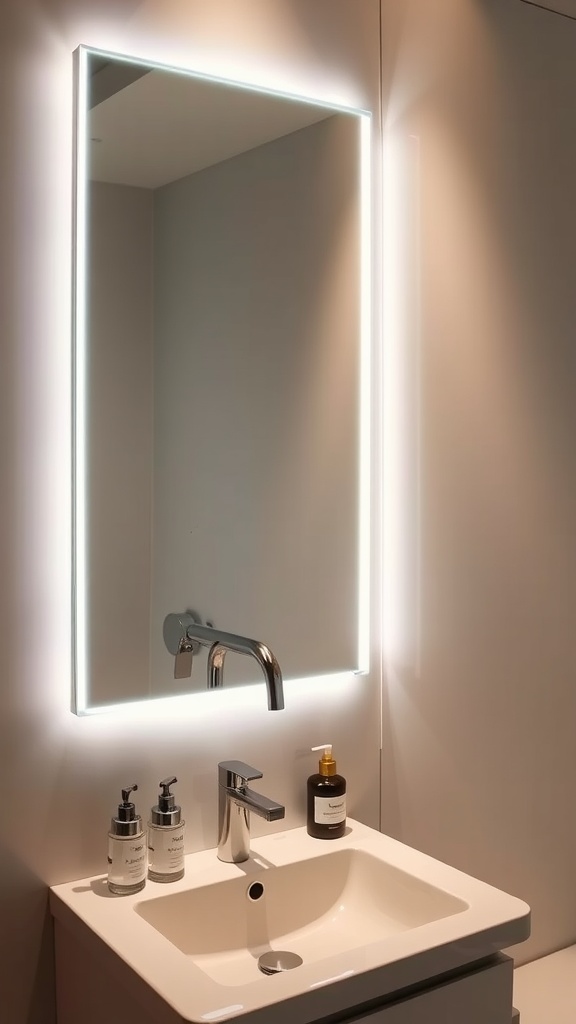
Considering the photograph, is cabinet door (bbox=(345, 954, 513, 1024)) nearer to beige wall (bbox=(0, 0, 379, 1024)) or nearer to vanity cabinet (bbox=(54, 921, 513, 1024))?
vanity cabinet (bbox=(54, 921, 513, 1024))

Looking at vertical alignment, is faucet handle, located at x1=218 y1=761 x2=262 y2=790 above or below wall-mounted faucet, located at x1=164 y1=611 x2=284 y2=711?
below

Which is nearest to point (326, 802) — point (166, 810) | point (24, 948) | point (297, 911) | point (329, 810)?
point (329, 810)

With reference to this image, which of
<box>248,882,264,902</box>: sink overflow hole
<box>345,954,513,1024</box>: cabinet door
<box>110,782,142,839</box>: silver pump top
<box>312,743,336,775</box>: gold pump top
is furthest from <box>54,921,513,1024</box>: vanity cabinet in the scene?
<box>312,743,336,775</box>: gold pump top

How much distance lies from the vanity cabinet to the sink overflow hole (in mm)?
234

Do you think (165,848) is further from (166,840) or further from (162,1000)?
(162,1000)

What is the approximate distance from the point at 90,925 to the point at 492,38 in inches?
56.9

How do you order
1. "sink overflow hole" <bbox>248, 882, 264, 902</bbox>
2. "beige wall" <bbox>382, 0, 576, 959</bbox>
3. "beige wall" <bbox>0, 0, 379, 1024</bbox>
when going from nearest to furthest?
"beige wall" <bbox>0, 0, 379, 1024</bbox> → "sink overflow hole" <bbox>248, 882, 264, 902</bbox> → "beige wall" <bbox>382, 0, 576, 959</bbox>

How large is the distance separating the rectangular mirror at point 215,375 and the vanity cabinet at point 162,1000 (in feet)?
1.00

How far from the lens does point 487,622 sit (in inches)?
67.3

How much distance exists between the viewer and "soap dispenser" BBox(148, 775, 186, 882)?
1317 mm

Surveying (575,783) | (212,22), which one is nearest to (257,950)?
(575,783)

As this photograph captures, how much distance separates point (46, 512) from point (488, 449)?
2.50 ft

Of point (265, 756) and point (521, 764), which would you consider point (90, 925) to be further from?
point (521, 764)

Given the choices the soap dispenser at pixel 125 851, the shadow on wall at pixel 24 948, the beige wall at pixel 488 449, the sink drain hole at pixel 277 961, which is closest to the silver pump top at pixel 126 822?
the soap dispenser at pixel 125 851
